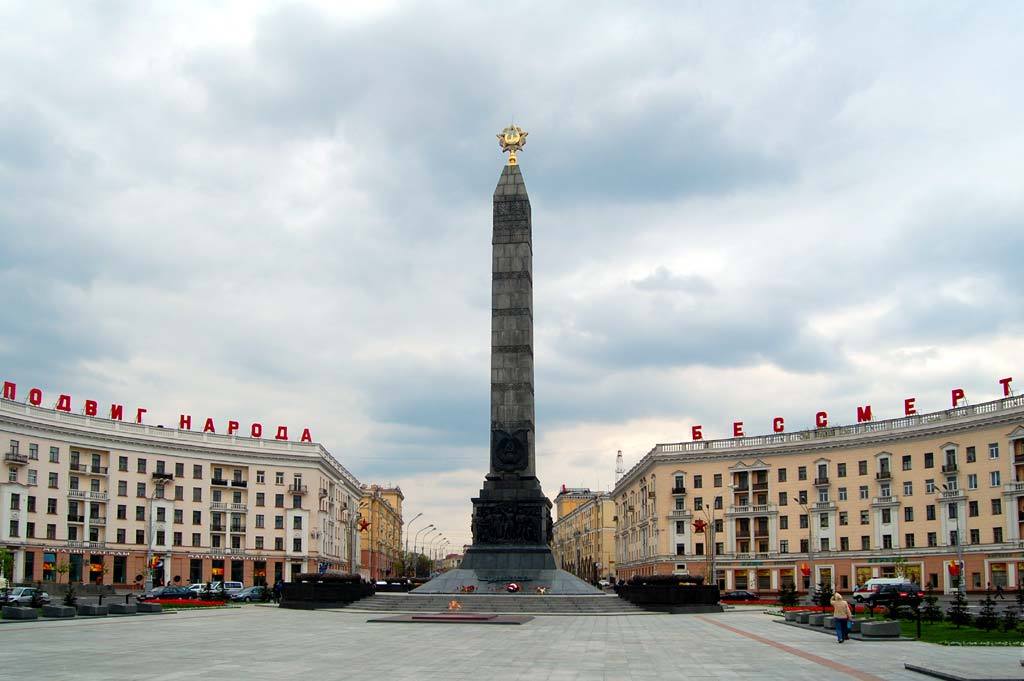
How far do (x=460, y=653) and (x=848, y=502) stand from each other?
69902 mm

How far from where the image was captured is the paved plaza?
1912 cm

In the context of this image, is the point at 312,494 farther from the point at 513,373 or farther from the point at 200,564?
the point at 513,373

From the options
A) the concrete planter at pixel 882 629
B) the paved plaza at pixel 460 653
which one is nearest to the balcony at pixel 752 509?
the paved plaza at pixel 460 653

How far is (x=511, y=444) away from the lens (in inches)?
2064

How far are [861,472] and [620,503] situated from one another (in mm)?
48499

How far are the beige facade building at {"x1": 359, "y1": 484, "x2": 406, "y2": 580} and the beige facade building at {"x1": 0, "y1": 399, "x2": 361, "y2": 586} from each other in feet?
61.7

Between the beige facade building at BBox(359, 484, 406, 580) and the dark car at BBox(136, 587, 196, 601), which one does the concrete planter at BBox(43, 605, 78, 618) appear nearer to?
the dark car at BBox(136, 587, 196, 601)

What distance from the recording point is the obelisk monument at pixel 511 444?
49.1m

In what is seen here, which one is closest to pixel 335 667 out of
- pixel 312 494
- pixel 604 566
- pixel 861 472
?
pixel 861 472

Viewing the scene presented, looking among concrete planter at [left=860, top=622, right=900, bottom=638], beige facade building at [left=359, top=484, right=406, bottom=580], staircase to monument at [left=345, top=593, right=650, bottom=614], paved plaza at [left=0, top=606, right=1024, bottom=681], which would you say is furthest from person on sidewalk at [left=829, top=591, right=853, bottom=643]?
beige facade building at [left=359, top=484, right=406, bottom=580]

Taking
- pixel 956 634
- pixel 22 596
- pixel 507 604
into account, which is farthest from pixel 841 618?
pixel 22 596

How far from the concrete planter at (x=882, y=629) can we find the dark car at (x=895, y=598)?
0.95 m

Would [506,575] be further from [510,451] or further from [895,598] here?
[895,598]

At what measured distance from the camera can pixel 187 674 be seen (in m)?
18.5
